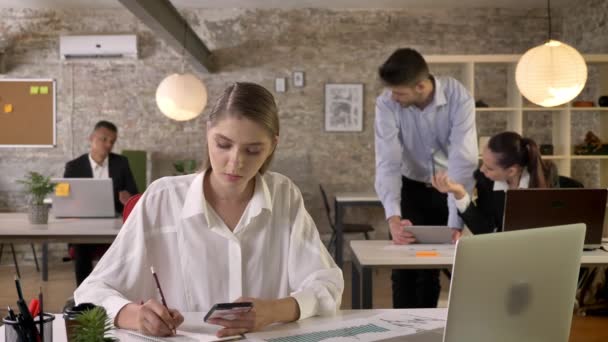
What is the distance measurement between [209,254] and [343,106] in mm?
5990

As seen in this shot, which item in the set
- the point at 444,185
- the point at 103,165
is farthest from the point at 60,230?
the point at 444,185

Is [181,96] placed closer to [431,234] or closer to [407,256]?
[431,234]

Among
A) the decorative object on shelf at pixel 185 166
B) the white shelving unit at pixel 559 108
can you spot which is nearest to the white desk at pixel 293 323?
the white shelving unit at pixel 559 108

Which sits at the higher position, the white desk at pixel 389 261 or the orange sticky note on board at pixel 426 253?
the orange sticky note on board at pixel 426 253

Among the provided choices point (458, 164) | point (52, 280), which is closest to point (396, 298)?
point (458, 164)

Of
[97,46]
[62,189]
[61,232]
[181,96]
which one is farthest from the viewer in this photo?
[97,46]

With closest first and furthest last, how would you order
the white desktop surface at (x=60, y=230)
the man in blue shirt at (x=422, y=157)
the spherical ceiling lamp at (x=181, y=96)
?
the man in blue shirt at (x=422, y=157), the white desktop surface at (x=60, y=230), the spherical ceiling lamp at (x=181, y=96)

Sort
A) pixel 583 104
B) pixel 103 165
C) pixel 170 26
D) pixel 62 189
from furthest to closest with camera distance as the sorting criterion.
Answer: pixel 583 104 → pixel 103 165 → pixel 170 26 → pixel 62 189

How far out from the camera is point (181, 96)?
5754mm

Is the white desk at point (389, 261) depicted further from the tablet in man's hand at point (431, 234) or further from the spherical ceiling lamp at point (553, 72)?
the spherical ceiling lamp at point (553, 72)

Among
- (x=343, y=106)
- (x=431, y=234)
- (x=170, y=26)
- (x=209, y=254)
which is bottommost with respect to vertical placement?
(x=431, y=234)

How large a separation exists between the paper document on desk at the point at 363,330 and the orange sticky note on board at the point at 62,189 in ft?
10.0

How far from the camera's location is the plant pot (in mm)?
4008

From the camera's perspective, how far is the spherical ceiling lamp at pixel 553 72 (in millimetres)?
4379
